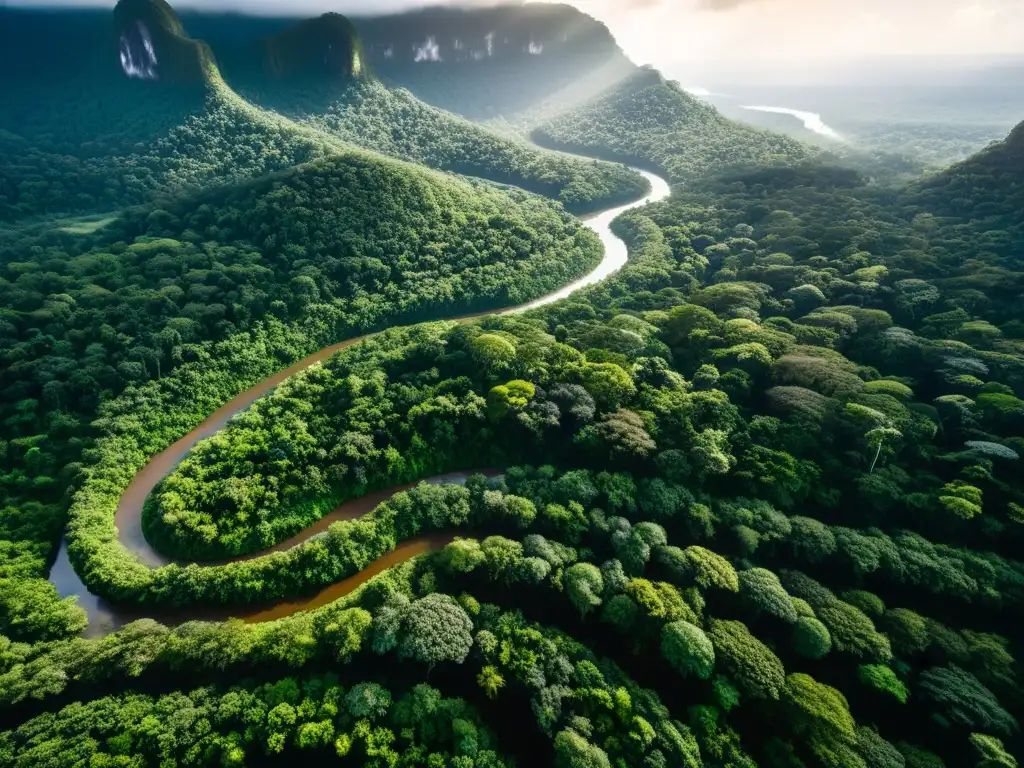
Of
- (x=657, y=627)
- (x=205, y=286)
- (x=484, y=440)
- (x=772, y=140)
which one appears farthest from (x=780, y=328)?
(x=772, y=140)

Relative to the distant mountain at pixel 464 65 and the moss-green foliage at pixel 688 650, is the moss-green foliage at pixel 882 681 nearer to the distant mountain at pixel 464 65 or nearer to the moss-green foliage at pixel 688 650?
the moss-green foliage at pixel 688 650

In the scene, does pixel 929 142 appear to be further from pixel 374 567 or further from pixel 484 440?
pixel 374 567

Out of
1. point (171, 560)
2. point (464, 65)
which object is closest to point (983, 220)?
point (171, 560)

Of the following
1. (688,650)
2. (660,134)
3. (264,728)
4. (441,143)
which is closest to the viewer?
(264,728)

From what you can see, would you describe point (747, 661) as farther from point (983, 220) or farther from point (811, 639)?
point (983, 220)

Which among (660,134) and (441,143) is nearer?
(441,143)

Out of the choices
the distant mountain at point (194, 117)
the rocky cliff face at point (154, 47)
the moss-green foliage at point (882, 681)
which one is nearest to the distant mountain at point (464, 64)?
the distant mountain at point (194, 117)

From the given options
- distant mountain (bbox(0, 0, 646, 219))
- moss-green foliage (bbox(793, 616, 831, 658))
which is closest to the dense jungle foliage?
moss-green foliage (bbox(793, 616, 831, 658))

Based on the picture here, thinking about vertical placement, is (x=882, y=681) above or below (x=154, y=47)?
below
